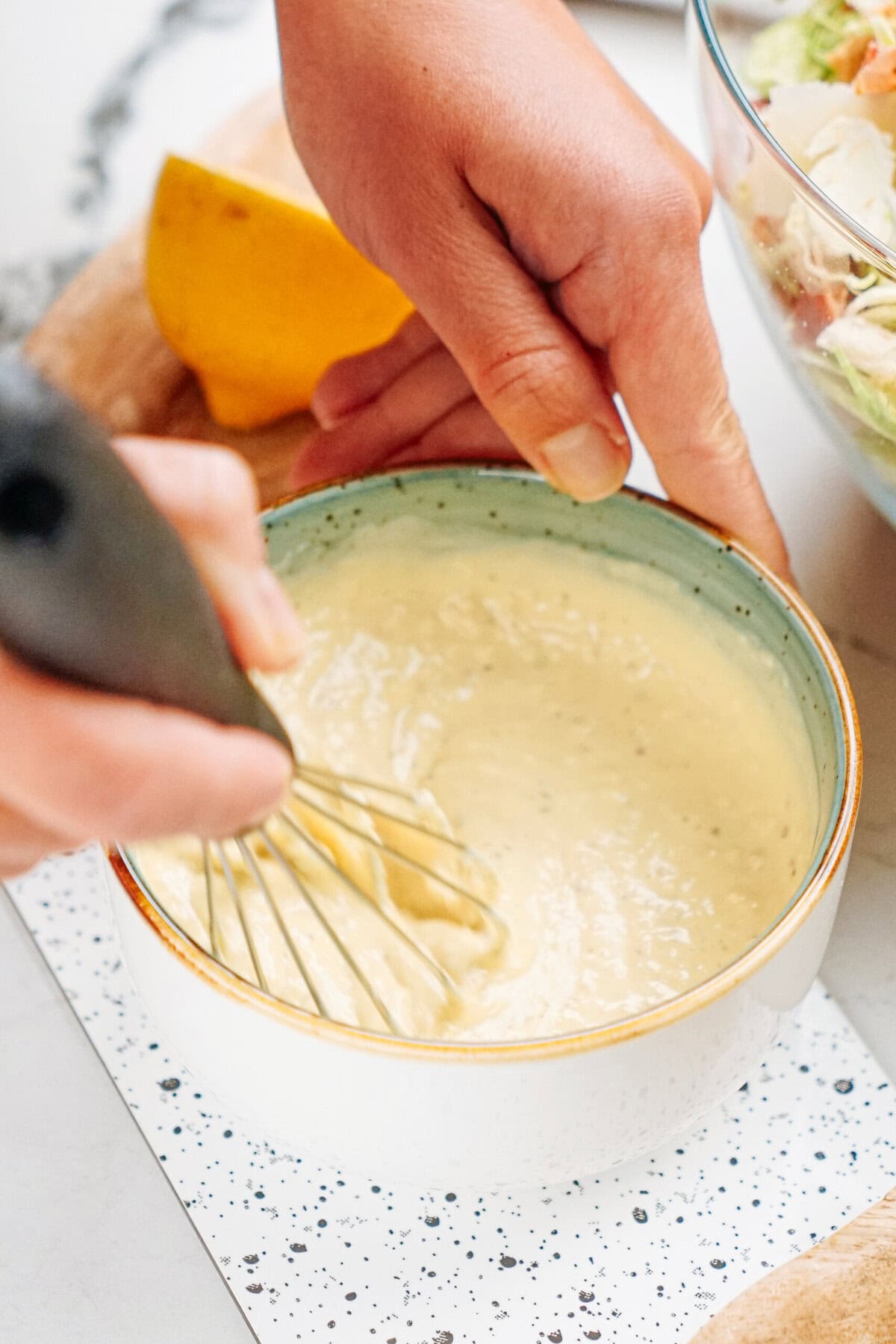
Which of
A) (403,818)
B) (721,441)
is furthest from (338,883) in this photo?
(721,441)

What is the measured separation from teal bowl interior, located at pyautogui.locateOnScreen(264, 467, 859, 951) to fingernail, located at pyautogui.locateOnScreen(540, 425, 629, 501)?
24 mm

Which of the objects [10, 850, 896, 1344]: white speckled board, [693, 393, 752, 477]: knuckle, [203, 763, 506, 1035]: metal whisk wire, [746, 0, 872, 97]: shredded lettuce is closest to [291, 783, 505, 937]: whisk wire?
[203, 763, 506, 1035]: metal whisk wire

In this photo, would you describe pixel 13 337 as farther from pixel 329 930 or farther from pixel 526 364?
pixel 329 930

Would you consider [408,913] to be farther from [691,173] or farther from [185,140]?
[185,140]

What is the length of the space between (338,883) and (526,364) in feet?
0.81

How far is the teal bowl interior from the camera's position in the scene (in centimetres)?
56

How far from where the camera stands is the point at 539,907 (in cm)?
58

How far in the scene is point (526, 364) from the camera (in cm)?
61

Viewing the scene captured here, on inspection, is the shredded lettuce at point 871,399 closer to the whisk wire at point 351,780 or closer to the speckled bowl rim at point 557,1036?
the speckled bowl rim at point 557,1036

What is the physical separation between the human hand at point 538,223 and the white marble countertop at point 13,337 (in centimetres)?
12

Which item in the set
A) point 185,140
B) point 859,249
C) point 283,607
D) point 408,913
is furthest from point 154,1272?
point 185,140

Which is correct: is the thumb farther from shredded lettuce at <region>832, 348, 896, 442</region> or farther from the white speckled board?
the white speckled board

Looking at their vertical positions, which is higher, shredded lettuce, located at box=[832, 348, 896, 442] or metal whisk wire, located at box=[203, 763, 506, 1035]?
shredded lettuce, located at box=[832, 348, 896, 442]

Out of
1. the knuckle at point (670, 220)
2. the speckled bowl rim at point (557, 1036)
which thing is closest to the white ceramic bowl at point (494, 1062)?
the speckled bowl rim at point (557, 1036)
